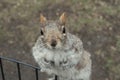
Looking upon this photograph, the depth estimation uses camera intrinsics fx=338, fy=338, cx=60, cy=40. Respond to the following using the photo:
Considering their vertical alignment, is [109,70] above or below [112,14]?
below

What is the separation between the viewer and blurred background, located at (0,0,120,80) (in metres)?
3.46

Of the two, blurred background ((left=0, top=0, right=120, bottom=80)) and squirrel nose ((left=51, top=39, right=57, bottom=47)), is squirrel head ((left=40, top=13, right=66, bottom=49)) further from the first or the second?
blurred background ((left=0, top=0, right=120, bottom=80))

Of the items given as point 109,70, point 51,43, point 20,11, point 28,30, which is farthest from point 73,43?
point 20,11

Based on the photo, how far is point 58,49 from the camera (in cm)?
172

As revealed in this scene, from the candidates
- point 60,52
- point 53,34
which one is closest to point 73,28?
point 60,52

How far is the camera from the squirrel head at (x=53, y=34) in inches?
62.0

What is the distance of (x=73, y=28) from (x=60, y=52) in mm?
2126

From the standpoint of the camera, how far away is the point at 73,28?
12.7ft

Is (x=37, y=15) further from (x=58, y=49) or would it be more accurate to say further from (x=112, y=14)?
(x=58, y=49)

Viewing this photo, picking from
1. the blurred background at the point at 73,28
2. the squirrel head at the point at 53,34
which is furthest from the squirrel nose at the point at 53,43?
the blurred background at the point at 73,28

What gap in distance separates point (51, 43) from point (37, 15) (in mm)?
2521

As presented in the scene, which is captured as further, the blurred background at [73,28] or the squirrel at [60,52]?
the blurred background at [73,28]

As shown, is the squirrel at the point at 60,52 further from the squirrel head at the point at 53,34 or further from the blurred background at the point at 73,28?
the blurred background at the point at 73,28

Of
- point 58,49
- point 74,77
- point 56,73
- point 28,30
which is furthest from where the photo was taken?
point 28,30
